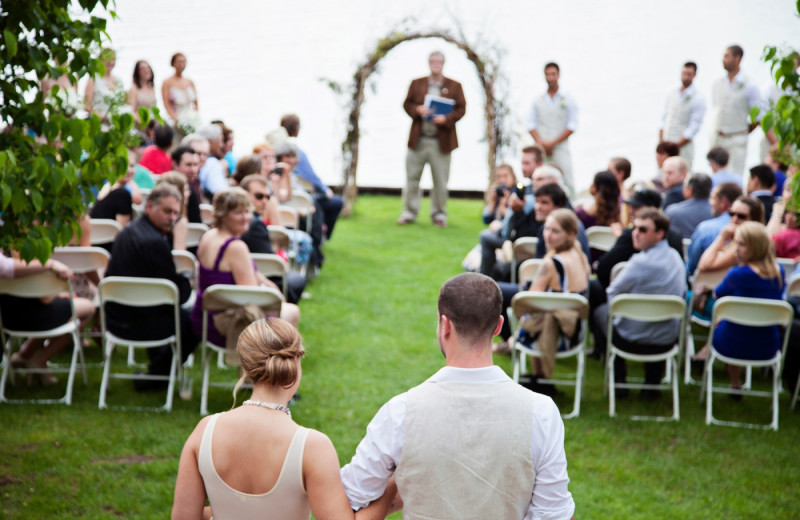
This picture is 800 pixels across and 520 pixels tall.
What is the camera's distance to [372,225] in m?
12.7

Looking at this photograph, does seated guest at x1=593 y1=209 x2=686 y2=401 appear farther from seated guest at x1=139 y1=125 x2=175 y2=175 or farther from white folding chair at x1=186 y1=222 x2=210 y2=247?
seated guest at x1=139 y1=125 x2=175 y2=175

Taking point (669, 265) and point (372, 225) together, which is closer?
point (669, 265)

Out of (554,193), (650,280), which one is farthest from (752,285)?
(554,193)

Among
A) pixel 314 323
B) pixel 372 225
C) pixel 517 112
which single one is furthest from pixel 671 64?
pixel 314 323

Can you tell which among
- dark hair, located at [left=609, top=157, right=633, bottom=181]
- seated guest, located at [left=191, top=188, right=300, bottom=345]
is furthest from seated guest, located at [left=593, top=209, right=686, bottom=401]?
dark hair, located at [left=609, top=157, right=633, bottom=181]

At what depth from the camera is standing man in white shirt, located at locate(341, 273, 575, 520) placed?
2.28 m

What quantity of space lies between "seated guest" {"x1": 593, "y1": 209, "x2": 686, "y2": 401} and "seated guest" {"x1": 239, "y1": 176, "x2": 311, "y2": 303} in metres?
2.52

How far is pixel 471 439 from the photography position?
2275 millimetres

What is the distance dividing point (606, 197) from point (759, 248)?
197 cm

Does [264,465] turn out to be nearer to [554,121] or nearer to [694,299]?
[694,299]

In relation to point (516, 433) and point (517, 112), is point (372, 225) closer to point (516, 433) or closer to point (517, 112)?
point (517, 112)

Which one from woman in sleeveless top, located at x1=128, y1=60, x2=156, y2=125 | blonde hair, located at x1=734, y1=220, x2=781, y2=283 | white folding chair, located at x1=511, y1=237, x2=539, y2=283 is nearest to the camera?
blonde hair, located at x1=734, y1=220, x2=781, y2=283

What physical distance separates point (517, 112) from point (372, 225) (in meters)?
2.92

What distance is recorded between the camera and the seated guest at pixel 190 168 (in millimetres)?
7578
